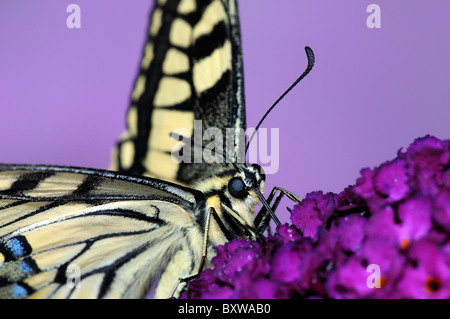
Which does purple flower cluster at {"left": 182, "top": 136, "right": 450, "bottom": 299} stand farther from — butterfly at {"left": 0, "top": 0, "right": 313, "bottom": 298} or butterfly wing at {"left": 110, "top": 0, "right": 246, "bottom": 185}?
butterfly wing at {"left": 110, "top": 0, "right": 246, "bottom": 185}

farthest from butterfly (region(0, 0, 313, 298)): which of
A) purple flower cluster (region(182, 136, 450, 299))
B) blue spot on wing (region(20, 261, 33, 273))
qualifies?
purple flower cluster (region(182, 136, 450, 299))

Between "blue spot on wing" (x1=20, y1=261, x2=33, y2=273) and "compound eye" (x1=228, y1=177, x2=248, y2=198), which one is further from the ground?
"compound eye" (x1=228, y1=177, x2=248, y2=198)

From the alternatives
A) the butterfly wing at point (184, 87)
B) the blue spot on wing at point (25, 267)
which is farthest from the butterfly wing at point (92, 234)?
the butterfly wing at point (184, 87)

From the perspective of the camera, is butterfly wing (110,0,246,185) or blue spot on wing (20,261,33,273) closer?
blue spot on wing (20,261,33,273)

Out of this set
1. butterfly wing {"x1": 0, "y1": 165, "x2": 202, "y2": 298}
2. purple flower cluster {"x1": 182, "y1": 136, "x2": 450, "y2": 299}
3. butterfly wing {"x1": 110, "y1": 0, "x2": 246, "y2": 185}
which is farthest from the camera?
butterfly wing {"x1": 110, "y1": 0, "x2": 246, "y2": 185}

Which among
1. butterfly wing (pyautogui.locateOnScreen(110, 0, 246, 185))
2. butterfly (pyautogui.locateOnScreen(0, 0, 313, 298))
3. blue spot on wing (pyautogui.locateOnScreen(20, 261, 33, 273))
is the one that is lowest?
blue spot on wing (pyautogui.locateOnScreen(20, 261, 33, 273))

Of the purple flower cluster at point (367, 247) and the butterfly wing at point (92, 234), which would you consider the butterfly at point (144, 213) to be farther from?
the purple flower cluster at point (367, 247)

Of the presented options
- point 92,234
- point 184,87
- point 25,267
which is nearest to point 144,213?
point 92,234
